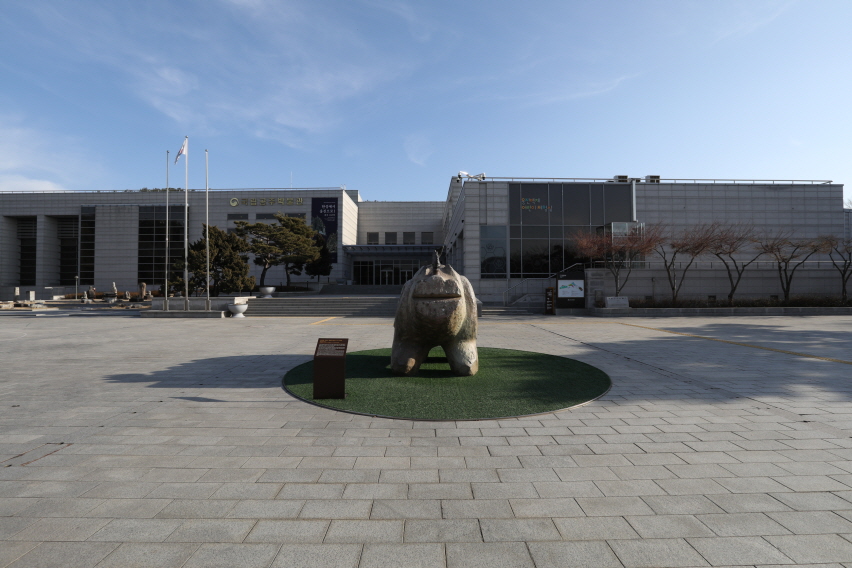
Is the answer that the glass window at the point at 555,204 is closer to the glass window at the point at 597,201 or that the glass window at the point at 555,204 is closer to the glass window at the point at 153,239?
the glass window at the point at 597,201

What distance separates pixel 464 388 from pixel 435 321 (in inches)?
44.6

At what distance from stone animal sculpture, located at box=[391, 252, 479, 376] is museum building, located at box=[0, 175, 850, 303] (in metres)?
18.3

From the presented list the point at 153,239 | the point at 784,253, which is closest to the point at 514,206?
the point at 784,253

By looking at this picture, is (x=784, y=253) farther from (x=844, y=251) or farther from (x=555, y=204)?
(x=555, y=204)

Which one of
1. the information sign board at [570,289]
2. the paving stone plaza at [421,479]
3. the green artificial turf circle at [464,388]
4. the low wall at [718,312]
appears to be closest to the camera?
the paving stone plaza at [421,479]

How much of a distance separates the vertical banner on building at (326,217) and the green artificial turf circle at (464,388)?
3715cm

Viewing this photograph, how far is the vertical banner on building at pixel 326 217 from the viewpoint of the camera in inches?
1738

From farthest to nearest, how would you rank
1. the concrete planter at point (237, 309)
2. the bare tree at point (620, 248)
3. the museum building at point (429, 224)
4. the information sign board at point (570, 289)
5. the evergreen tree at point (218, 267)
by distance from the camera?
1. the museum building at point (429, 224)
2. the evergreen tree at point (218, 267)
3. the information sign board at point (570, 289)
4. the bare tree at point (620, 248)
5. the concrete planter at point (237, 309)

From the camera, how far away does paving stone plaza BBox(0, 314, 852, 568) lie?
2.48 m

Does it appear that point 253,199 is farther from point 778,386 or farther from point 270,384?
point 778,386

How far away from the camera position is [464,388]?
6301 mm

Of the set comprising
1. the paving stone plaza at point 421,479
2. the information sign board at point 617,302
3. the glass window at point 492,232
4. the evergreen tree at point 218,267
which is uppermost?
the glass window at point 492,232

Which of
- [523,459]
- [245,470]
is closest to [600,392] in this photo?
[523,459]

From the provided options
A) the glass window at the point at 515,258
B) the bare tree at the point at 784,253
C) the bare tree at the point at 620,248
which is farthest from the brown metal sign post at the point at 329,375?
the bare tree at the point at 784,253
